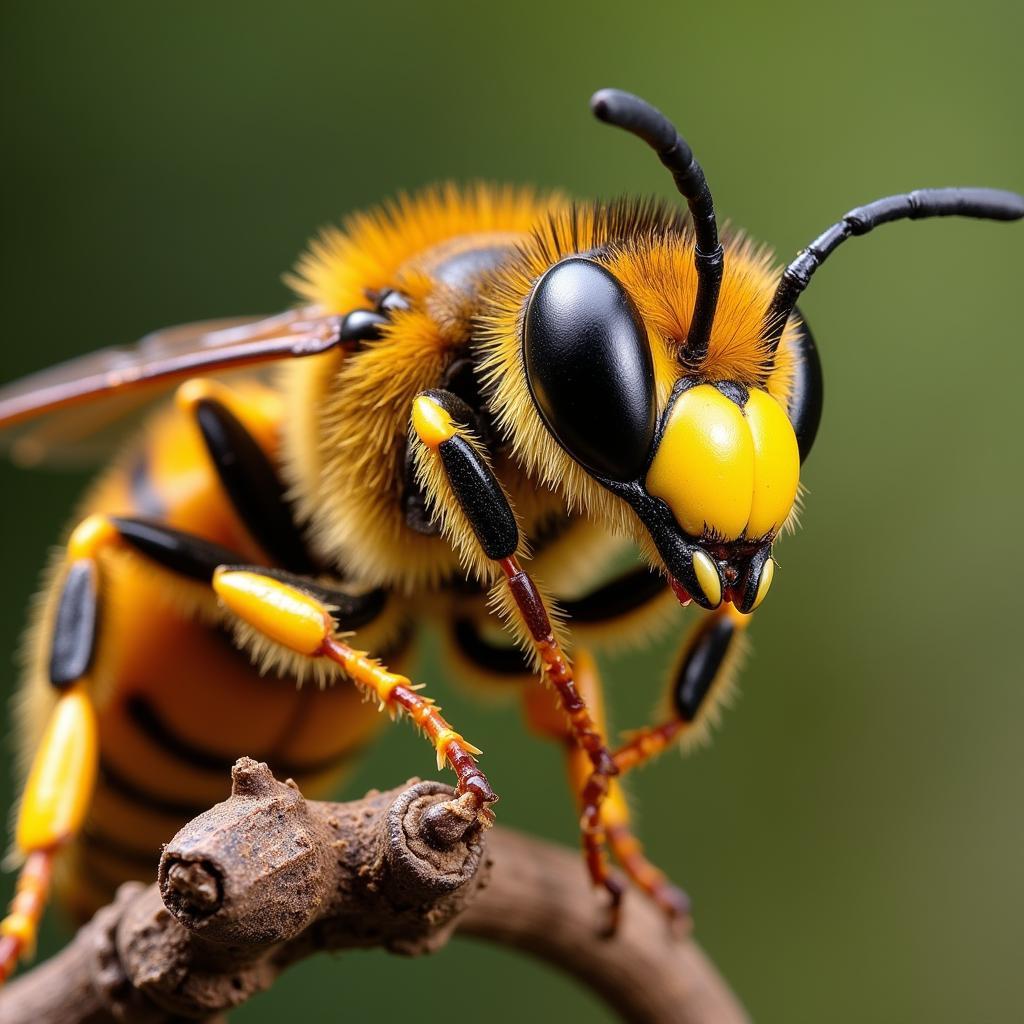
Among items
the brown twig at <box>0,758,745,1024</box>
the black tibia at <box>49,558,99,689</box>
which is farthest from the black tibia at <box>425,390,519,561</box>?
the black tibia at <box>49,558,99,689</box>

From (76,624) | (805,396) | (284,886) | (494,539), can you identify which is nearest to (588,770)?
(494,539)

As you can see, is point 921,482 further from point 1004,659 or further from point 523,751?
point 523,751

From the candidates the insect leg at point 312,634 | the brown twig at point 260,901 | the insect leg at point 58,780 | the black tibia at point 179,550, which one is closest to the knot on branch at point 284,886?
the brown twig at point 260,901

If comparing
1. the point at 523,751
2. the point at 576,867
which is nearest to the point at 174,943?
the point at 576,867

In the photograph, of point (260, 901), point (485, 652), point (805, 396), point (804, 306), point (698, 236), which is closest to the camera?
point (260, 901)

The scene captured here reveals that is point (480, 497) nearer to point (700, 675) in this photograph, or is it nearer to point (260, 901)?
point (700, 675)

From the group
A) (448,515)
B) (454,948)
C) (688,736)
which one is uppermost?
(448,515)

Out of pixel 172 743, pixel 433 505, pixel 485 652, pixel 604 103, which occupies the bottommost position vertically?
pixel 172 743

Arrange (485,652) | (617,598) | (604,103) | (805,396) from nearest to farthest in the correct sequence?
(604,103) → (805,396) → (617,598) → (485,652)
